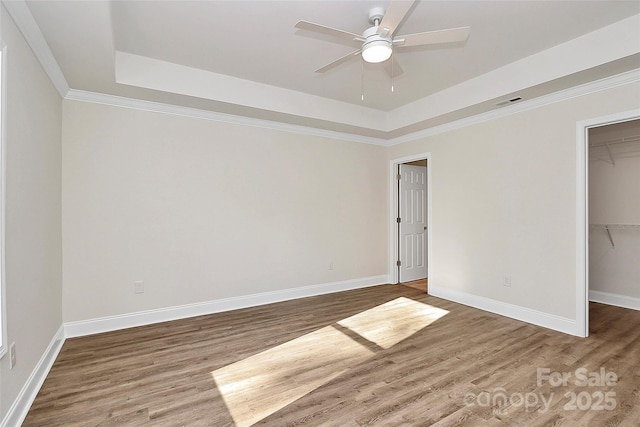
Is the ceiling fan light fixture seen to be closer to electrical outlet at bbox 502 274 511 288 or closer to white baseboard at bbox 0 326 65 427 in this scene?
electrical outlet at bbox 502 274 511 288

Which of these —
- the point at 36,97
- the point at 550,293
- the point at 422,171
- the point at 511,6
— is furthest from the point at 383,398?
the point at 422,171

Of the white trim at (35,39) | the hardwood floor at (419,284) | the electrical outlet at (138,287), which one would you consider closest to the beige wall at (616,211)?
the hardwood floor at (419,284)

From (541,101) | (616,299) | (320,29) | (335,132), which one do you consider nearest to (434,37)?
(320,29)

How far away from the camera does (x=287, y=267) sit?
15.1 ft

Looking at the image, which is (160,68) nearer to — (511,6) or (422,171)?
(511,6)

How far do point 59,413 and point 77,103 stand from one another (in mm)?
2884

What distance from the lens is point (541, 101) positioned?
3.52 m

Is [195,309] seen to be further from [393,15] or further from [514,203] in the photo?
[514,203]

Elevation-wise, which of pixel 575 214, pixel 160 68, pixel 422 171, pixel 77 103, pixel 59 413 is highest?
pixel 160 68

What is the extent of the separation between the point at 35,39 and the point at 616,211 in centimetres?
669

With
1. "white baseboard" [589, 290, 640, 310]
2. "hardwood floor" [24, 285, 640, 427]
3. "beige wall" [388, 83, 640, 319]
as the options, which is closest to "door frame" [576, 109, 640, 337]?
"beige wall" [388, 83, 640, 319]

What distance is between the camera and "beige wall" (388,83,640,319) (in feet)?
10.9

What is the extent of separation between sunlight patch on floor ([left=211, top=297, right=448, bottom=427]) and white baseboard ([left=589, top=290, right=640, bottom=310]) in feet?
8.38

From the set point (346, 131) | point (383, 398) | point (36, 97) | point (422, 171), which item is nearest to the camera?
point (383, 398)
